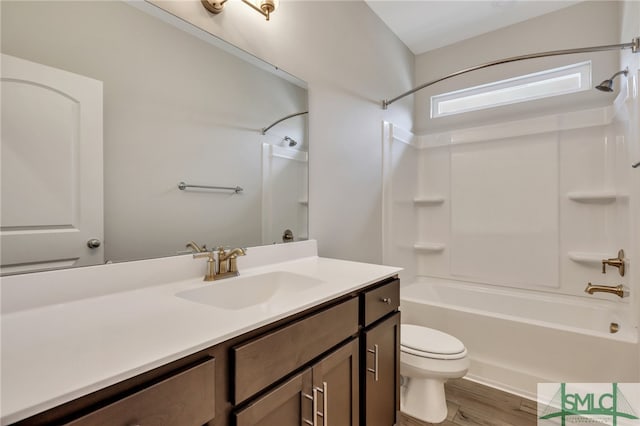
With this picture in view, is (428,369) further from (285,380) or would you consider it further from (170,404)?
(170,404)

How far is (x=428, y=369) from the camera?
5.35ft

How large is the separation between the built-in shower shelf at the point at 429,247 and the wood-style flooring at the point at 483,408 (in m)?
1.26

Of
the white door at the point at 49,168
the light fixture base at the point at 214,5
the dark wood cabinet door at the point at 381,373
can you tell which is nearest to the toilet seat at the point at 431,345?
the dark wood cabinet door at the point at 381,373

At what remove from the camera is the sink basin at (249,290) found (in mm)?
1087

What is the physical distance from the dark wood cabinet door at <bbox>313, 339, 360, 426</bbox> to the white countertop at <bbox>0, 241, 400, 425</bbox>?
213mm

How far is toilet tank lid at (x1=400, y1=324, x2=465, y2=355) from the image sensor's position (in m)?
1.65

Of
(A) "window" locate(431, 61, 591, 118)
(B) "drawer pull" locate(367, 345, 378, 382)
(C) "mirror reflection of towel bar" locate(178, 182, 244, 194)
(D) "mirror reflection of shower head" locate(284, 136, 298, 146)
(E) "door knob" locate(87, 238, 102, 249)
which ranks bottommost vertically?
(B) "drawer pull" locate(367, 345, 378, 382)

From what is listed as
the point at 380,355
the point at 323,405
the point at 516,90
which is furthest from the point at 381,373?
the point at 516,90

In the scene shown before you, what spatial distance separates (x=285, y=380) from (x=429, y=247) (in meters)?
2.47

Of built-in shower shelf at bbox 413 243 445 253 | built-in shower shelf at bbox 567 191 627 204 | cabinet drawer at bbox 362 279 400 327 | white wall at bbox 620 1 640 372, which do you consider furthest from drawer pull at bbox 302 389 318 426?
built-in shower shelf at bbox 567 191 627 204

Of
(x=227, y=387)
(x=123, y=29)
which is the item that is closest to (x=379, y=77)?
(x=123, y=29)

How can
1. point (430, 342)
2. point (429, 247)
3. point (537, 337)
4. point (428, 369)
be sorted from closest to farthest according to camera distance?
point (428, 369) → point (430, 342) → point (537, 337) → point (429, 247)

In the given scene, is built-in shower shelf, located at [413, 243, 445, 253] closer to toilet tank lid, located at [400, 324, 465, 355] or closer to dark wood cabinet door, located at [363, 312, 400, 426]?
toilet tank lid, located at [400, 324, 465, 355]

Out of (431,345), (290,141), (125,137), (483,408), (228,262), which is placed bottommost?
(483,408)
